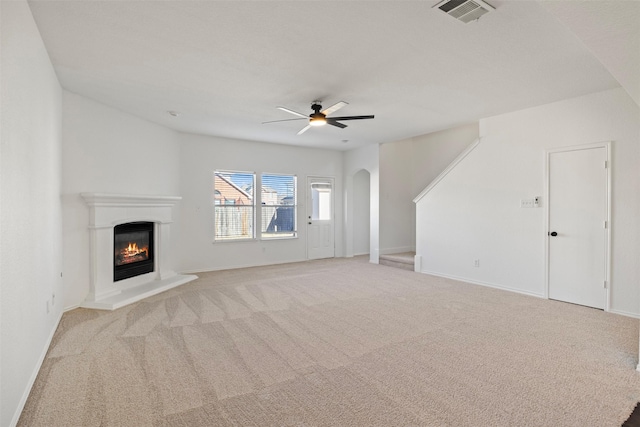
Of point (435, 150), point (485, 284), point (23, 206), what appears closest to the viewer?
point (23, 206)

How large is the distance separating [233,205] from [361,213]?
372 cm

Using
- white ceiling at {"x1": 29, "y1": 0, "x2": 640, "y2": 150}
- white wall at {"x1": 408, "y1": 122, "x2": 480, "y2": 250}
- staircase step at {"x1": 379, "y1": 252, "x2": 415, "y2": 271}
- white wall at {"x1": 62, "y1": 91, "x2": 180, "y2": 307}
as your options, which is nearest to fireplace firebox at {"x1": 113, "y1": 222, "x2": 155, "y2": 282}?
white wall at {"x1": 62, "y1": 91, "x2": 180, "y2": 307}

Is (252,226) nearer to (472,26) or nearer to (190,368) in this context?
(190,368)

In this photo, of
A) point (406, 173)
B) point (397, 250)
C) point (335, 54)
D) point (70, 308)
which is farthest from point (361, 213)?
point (70, 308)

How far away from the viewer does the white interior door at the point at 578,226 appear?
166 inches

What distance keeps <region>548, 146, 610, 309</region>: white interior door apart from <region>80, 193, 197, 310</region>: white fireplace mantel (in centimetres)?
615

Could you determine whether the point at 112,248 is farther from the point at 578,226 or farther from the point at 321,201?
the point at 578,226

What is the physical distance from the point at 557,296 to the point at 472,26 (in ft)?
13.5

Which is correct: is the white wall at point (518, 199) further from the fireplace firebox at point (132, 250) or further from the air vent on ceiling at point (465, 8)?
the fireplace firebox at point (132, 250)

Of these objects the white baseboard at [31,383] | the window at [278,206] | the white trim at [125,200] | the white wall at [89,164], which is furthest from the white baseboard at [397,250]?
the white baseboard at [31,383]

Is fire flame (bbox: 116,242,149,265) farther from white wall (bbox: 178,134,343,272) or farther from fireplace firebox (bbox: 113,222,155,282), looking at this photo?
white wall (bbox: 178,134,343,272)

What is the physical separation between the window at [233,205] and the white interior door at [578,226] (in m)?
5.74

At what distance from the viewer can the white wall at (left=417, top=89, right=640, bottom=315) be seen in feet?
13.2

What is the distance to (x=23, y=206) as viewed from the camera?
2375mm
